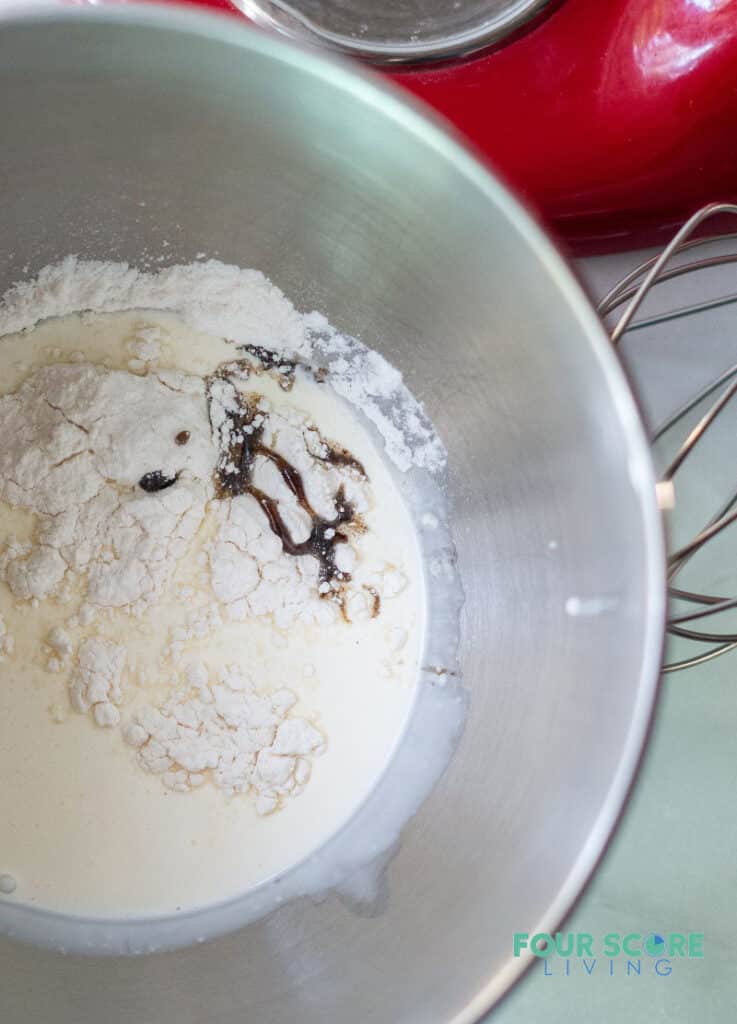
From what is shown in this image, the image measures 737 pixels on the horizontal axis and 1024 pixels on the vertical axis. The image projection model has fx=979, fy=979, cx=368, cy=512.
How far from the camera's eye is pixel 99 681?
0.87 metres

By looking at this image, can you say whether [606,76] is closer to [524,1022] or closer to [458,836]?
[458,836]

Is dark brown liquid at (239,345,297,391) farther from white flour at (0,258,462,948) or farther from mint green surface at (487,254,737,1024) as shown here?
mint green surface at (487,254,737,1024)

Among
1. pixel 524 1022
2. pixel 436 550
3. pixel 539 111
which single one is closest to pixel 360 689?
pixel 436 550

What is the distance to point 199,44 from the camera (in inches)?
25.9

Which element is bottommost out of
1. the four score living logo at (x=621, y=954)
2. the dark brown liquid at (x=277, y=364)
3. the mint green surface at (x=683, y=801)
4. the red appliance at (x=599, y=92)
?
the four score living logo at (x=621, y=954)

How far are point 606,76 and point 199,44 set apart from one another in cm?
33

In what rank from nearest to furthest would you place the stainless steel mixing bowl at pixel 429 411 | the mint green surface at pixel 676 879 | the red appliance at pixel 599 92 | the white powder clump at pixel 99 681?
1. the stainless steel mixing bowl at pixel 429 411
2. the red appliance at pixel 599 92
3. the white powder clump at pixel 99 681
4. the mint green surface at pixel 676 879

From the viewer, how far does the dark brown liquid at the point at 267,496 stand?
910 mm

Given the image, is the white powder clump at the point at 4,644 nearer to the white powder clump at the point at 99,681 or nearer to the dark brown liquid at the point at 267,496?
the white powder clump at the point at 99,681

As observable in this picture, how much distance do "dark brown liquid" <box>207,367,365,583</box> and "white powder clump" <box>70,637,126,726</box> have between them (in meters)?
0.18

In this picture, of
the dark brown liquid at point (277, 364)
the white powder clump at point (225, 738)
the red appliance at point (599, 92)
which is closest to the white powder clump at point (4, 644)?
the white powder clump at point (225, 738)

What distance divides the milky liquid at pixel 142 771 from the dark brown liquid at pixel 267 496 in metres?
0.06

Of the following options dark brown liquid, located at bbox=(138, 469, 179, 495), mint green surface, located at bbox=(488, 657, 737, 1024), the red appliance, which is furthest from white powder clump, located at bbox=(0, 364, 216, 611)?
mint green surface, located at bbox=(488, 657, 737, 1024)

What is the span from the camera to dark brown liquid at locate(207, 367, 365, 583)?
0.91 metres
